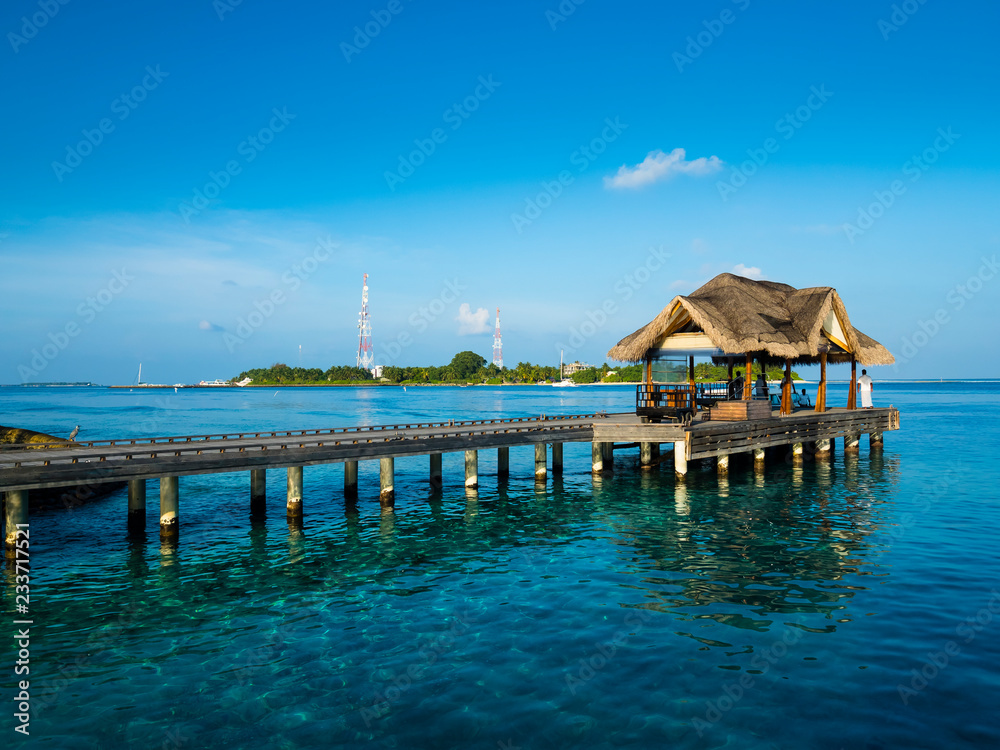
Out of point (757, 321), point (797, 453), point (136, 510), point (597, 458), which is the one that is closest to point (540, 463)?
point (597, 458)

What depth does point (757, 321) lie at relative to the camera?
1105 inches

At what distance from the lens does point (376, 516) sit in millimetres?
21266

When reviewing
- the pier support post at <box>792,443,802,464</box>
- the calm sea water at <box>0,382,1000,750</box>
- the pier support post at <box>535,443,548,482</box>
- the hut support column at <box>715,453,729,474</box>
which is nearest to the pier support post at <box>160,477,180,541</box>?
the calm sea water at <box>0,382,1000,750</box>

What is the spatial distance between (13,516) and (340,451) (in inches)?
337

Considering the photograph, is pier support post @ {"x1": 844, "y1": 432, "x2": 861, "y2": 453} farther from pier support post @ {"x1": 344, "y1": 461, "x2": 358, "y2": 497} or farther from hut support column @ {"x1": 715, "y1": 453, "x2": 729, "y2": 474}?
pier support post @ {"x1": 344, "y1": 461, "x2": 358, "y2": 497}

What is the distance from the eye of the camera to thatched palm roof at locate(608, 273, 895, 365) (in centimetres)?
2722

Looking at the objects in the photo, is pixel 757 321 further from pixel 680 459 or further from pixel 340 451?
pixel 340 451

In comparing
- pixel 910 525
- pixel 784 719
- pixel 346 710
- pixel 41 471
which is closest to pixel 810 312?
pixel 910 525

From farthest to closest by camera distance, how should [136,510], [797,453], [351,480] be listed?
[797,453], [351,480], [136,510]

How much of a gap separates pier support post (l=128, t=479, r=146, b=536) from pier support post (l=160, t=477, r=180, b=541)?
124 cm

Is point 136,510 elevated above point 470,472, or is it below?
below

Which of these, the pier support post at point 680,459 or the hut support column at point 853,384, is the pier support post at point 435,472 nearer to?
the pier support post at point 680,459

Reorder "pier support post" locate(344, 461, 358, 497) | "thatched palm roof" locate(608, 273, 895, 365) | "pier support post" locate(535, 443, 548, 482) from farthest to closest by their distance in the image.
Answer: "pier support post" locate(535, 443, 548, 482)
"thatched palm roof" locate(608, 273, 895, 365)
"pier support post" locate(344, 461, 358, 497)

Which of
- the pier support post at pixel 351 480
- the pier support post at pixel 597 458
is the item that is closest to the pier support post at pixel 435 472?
the pier support post at pixel 351 480
